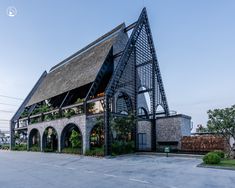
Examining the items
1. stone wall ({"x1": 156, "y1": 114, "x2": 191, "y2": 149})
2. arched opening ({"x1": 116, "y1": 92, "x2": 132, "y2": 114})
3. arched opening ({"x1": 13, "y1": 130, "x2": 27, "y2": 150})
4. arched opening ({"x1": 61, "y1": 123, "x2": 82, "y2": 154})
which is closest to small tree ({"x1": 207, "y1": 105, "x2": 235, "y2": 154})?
stone wall ({"x1": 156, "y1": 114, "x2": 191, "y2": 149})

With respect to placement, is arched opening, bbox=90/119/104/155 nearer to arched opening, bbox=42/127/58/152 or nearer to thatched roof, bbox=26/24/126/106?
thatched roof, bbox=26/24/126/106

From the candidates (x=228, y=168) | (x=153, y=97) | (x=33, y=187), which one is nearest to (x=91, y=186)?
(x=33, y=187)

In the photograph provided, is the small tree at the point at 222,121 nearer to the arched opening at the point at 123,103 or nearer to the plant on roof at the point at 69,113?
the arched opening at the point at 123,103

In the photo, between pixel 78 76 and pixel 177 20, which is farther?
pixel 78 76

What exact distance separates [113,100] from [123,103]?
6.74ft

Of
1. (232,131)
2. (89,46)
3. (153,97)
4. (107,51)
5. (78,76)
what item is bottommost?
(232,131)

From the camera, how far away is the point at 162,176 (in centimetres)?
1205

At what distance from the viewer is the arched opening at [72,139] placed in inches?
1086

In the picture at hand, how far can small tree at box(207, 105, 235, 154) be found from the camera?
18.0 metres

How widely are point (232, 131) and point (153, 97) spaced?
1465 cm

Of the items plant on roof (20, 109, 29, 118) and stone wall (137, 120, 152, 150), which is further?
plant on roof (20, 109, 29, 118)

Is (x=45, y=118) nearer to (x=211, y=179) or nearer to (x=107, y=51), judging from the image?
(x=107, y=51)

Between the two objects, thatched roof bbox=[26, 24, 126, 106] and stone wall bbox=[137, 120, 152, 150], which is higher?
thatched roof bbox=[26, 24, 126, 106]

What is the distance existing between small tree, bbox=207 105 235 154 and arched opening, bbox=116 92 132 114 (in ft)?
40.4
